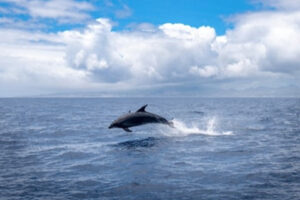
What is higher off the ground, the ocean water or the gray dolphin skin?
the gray dolphin skin

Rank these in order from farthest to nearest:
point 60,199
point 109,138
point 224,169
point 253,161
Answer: point 109,138, point 253,161, point 224,169, point 60,199

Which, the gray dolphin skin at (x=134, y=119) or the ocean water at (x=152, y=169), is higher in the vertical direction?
the gray dolphin skin at (x=134, y=119)

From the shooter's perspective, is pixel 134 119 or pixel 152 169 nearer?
pixel 152 169

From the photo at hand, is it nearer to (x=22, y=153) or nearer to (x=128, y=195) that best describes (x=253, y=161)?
(x=128, y=195)

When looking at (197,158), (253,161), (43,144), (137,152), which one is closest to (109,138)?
(43,144)

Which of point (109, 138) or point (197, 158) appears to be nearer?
point (197, 158)

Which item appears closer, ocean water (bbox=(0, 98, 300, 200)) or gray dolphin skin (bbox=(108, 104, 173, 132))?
ocean water (bbox=(0, 98, 300, 200))

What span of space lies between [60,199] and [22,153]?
1015cm

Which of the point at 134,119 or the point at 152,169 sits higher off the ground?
the point at 134,119

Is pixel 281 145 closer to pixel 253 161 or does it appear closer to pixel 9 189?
pixel 253 161

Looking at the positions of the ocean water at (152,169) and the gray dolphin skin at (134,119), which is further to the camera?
the gray dolphin skin at (134,119)

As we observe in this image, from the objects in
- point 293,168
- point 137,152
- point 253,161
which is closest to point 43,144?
point 137,152

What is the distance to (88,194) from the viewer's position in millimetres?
11727

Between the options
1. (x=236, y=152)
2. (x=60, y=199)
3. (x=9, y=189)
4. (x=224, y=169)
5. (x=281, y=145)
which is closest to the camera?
(x=60, y=199)
